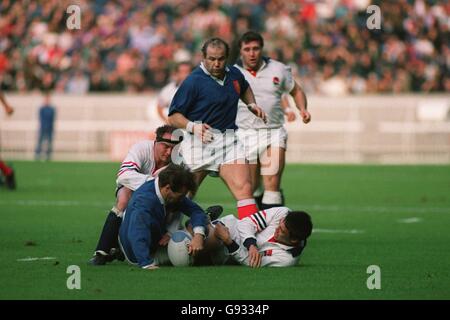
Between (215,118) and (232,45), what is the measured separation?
67.7 ft

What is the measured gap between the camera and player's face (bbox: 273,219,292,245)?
1070cm

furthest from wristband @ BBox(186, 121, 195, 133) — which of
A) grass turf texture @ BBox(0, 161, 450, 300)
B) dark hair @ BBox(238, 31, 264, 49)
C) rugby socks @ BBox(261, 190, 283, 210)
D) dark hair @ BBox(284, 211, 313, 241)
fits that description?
rugby socks @ BBox(261, 190, 283, 210)

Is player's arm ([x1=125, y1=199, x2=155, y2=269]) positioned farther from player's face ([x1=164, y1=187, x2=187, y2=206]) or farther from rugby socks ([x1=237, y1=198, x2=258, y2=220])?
rugby socks ([x1=237, y1=198, x2=258, y2=220])

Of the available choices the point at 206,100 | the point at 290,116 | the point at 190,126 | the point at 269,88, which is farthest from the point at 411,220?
the point at 190,126

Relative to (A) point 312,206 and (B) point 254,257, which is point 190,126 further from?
(A) point 312,206

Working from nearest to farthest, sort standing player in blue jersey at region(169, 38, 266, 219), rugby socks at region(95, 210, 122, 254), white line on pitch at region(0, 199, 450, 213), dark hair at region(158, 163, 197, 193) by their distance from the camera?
dark hair at region(158, 163, 197, 193)
rugby socks at region(95, 210, 122, 254)
standing player in blue jersey at region(169, 38, 266, 219)
white line on pitch at region(0, 199, 450, 213)

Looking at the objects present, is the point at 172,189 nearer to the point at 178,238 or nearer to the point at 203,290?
the point at 178,238

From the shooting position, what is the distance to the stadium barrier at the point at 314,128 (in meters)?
32.2

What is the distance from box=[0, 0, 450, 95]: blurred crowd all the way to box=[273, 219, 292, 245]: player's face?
77.1 feet

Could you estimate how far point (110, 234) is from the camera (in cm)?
1106

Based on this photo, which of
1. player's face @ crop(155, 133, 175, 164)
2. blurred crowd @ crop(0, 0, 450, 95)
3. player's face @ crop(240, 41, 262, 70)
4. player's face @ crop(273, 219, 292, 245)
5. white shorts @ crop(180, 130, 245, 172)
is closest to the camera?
player's face @ crop(273, 219, 292, 245)

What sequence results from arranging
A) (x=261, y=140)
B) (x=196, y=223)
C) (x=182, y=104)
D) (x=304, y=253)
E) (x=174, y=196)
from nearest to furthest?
(x=174, y=196), (x=196, y=223), (x=182, y=104), (x=304, y=253), (x=261, y=140)

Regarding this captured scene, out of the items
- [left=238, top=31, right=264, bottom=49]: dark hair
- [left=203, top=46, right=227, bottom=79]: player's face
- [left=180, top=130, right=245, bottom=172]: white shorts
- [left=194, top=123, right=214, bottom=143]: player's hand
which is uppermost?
[left=238, top=31, right=264, bottom=49]: dark hair
